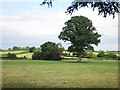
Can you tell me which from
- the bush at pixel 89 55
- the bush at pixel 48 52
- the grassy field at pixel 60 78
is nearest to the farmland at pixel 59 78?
the grassy field at pixel 60 78

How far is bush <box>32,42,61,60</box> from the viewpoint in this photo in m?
48.2

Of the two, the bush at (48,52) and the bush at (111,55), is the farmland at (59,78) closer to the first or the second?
the bush at (48,52)

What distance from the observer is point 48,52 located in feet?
160

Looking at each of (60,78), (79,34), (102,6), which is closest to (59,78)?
(60,78)

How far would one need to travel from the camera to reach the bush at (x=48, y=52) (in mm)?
48250

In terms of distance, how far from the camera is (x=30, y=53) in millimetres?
47469

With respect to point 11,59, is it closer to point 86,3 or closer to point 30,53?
point 30,53

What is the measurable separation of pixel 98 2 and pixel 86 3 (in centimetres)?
85

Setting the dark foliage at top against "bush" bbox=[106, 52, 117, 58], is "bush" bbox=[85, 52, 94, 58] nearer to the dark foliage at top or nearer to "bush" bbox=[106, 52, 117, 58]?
"bush" bbox=[106, 52, 117, 58]

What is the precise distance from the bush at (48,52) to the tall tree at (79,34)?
10.9 ft

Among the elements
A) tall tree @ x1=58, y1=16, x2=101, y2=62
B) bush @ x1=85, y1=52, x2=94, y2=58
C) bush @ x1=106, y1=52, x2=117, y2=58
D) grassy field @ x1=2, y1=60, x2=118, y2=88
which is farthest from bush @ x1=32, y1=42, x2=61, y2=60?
grassy field @ x1=2, y1=60, x2=118, y2=88

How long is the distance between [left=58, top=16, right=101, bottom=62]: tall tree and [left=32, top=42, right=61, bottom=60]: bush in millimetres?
3316

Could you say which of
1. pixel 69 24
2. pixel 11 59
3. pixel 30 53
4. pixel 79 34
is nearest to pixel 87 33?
pixel 79 34

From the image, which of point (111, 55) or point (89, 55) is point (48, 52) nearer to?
point (89, 55)
